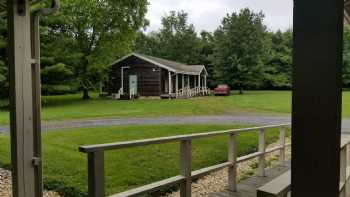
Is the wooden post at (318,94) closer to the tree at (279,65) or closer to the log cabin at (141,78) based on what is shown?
the log cabin at (141,78)

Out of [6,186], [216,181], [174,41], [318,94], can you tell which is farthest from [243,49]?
[318,94]

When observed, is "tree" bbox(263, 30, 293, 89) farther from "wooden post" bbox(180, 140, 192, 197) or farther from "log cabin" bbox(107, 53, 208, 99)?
"wooden post" bbox(180, 140, 192, 197)

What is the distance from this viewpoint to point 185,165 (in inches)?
134

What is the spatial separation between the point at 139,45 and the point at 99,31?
2498 centimetres

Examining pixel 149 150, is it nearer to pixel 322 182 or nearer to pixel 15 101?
pixel 15 101

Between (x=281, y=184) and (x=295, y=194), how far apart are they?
13cm

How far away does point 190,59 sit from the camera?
45.6 metres

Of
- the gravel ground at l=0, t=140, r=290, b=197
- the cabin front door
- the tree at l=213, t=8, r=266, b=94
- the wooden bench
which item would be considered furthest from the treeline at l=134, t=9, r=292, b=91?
the wooden bench

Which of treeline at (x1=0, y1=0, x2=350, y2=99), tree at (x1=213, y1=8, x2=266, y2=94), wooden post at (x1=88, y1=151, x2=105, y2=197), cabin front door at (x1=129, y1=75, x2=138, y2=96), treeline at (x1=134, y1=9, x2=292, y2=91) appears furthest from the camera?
treeline at (x1=134, y1=9, x2=292, y2=91)

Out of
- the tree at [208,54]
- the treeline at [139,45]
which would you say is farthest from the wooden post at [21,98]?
the tree at [208,54]

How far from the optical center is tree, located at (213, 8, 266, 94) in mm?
33406

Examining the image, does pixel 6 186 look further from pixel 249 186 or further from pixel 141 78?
pixel 141 78

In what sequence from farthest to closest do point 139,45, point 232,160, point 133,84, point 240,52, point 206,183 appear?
point 139,45
point 240,52
point 133,84
point 206,183
point 232,160

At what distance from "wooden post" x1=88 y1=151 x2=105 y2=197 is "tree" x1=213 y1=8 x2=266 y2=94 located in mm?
31814
